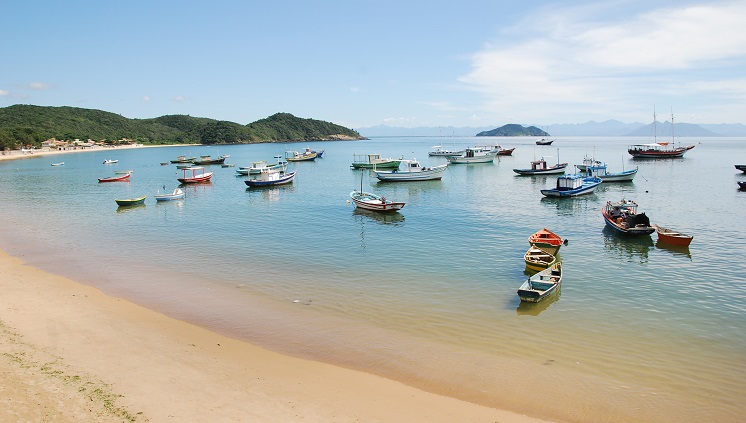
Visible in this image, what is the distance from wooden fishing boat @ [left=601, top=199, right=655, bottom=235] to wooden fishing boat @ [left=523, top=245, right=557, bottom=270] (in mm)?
10006

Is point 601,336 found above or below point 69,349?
below

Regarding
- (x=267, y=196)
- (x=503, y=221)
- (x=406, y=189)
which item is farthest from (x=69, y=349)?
(x=406, y=189)

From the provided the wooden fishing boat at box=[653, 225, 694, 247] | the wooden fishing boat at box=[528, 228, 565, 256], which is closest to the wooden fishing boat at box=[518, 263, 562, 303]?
the wooden fishing boat at box=[528, 228, 565, 256]

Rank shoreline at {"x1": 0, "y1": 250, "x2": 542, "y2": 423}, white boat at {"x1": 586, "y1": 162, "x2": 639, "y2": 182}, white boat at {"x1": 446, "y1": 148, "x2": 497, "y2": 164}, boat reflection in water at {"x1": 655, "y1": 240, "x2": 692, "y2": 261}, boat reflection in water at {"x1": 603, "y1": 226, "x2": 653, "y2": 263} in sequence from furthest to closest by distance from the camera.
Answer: white boat at {"x1": 446, "y1": 148, "x2": 497, "y2": 164} → white boat at {"x1": 586, "y1": 162, "x2": 639, "y2": 182} → boat reflection in water at {"x1": 655, "y1": 240, "x2": 692, "y2": 261} → boat reflection in water at {"x1": 603, "y1": 226, "x2": 653, "y2": 263} → shoreline at {"x1": 0, "y1": 250, "x2": 542, "y2": 423}

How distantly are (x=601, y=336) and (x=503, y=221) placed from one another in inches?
860

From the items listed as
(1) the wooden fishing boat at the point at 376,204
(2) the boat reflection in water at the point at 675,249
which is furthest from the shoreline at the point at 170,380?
(1) the wooden fishing boat at the point at 376,204

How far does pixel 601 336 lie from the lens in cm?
1647

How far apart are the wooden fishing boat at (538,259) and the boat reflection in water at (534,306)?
2.99m

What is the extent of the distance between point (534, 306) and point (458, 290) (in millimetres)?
3346

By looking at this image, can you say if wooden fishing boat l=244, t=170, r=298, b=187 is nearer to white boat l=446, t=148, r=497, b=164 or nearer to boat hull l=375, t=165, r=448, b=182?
boat hull l=375, t=165, r=448, b=182

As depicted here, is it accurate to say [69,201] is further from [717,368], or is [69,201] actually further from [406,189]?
[717,368]

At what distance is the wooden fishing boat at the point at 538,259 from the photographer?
2309cm

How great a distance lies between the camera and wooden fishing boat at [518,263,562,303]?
18969 mm

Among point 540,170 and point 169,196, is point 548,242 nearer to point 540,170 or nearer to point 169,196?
point 169,196
